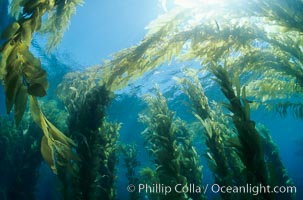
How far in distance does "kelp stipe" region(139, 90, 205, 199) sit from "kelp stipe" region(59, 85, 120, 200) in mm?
1549

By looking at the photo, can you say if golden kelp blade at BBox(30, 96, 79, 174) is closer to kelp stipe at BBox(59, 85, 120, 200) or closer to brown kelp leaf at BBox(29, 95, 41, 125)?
brown kelp leaf at BBox(29, 95, 41, 125)

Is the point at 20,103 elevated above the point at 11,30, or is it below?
below

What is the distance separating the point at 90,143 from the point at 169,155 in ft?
7.15

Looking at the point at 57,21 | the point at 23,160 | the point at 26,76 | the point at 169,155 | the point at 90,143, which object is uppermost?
the point at 23,160

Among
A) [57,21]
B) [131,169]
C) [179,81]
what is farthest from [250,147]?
[131,169]

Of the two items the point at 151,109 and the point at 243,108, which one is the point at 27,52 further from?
the point at 151,109

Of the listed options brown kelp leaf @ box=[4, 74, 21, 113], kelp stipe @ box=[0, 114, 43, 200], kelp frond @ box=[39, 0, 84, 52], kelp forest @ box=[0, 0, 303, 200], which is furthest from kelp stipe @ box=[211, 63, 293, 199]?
kelp stipe @ box=[0, 114, 43, 200]

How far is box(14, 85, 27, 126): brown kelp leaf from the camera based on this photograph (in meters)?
1.22

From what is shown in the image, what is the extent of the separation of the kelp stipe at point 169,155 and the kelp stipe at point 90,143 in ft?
5.08

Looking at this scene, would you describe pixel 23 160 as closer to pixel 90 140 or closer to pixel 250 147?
pixel 90 140

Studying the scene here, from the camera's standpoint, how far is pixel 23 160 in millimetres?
12086

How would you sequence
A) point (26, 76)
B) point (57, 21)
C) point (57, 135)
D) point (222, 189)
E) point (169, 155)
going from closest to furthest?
point (26, 76)
point (57, 135)
point (57, 21)
point (222, 189)
point (169, 155)

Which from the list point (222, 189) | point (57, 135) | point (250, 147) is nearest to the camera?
point (57, 135)

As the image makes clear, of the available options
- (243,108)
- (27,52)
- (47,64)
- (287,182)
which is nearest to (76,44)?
(47,64)
